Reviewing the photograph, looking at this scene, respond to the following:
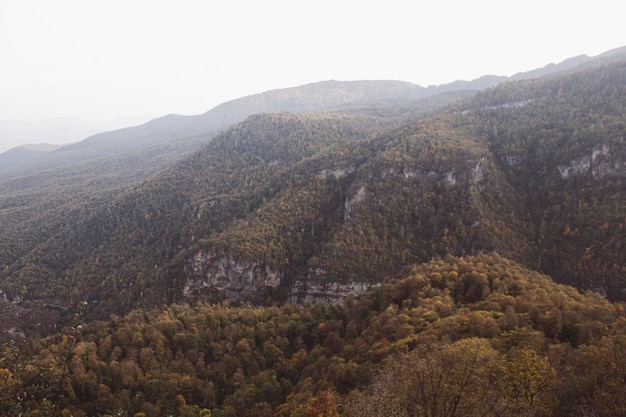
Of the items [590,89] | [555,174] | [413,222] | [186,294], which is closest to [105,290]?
[186,294]

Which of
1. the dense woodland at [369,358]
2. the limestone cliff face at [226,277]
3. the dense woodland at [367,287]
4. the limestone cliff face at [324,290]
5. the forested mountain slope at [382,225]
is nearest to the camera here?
the dense woodland at [369,358]

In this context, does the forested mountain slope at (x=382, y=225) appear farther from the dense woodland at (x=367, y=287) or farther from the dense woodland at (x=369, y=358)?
the dense woodland at (x=369, y=358)

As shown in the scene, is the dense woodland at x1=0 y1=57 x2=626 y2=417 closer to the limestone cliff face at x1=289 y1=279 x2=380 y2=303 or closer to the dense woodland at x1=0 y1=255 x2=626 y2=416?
the dense woodland at x1=0 y1=255 x2=626 y2=416

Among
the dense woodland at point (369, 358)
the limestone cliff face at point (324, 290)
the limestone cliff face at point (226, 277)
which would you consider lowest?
the limestone cliff face at point (324, 290)

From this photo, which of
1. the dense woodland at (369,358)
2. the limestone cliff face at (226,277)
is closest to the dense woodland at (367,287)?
the dense woodland at (369,358)

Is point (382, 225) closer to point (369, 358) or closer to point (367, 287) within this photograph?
point (367, 287)
